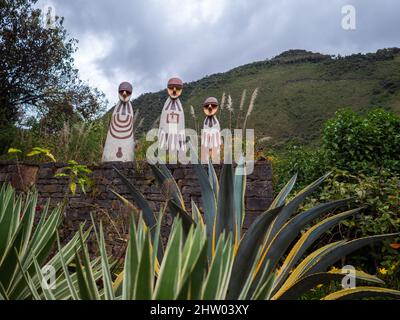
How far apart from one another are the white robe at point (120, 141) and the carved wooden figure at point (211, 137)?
95cm

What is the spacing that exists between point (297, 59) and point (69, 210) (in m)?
23.0

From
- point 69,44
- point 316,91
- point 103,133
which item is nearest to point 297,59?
point 316,91

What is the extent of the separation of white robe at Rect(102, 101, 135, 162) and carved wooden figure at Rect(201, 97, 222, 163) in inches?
37.3

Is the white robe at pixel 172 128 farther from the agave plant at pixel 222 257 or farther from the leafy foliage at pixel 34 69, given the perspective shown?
the leafy foliage at pixel 34 69

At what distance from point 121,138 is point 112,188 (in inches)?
32.1

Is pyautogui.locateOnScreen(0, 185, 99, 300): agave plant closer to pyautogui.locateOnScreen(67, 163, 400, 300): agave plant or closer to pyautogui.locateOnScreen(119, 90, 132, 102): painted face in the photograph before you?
pyautogui.locateOnScreen(67, 163, 400, 300): agave plant

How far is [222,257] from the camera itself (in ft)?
→ 3.26

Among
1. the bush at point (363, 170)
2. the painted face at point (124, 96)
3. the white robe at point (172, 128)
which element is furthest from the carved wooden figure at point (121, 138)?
the bush at point (363, 170)

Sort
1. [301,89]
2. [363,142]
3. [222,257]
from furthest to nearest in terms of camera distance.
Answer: [301,89], [363,142], [222,257]

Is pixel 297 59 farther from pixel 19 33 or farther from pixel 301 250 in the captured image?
pixel 301 250

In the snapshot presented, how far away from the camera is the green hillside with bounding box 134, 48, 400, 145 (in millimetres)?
16781

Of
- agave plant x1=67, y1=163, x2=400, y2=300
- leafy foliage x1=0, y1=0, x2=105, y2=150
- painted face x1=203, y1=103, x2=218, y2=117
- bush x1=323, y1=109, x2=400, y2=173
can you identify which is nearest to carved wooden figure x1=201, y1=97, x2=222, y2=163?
painted face x1=203, y1=103, x2=218, y2=117

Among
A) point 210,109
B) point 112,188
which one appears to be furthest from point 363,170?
point 112,188

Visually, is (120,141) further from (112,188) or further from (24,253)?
(24,253)
